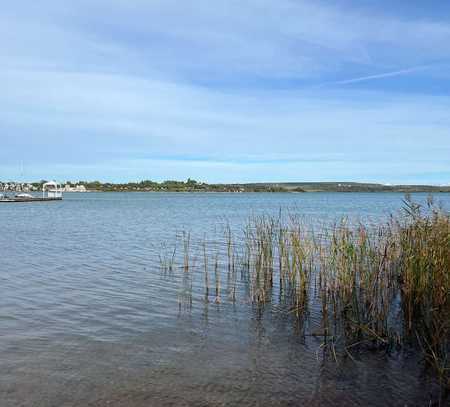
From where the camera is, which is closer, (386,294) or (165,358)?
(165,358)

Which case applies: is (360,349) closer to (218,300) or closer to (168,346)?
(168,346)

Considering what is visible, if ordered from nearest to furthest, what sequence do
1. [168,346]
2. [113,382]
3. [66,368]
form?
[113,382] < [66,368] < [168,346]

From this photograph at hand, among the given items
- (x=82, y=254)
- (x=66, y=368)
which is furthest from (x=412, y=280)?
(x=82, y=254)

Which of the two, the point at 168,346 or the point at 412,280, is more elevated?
the point at 412,280

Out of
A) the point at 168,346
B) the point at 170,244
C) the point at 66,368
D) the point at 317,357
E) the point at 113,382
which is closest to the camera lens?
the point at 113,382

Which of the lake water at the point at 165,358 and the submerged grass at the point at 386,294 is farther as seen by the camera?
the submerged grass at the point at 386,294

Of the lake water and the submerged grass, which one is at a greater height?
the submerged grass

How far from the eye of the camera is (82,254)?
19.4 metres

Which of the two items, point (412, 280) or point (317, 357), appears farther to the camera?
point (412, 280)

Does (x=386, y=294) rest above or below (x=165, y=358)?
above

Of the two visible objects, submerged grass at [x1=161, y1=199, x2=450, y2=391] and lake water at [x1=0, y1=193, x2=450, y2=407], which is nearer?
lake water at [x1=0, y1=193, x2=450, y2=407]

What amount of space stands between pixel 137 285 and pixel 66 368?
6.06 meters

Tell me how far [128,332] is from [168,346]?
44.9 inches

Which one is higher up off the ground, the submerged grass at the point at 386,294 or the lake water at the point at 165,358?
the submerged grass at the point at 386,294
